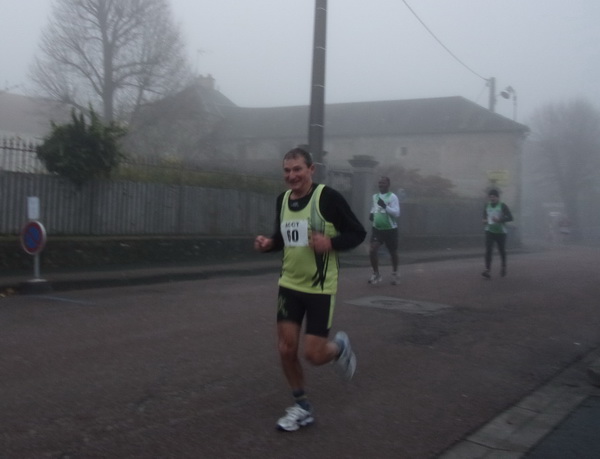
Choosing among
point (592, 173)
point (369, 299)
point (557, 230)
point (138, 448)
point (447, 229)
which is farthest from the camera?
point (592, 173)

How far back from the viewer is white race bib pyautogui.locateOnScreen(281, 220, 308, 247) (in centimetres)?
471

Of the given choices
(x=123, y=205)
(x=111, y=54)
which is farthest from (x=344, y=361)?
(x=111, y=54)

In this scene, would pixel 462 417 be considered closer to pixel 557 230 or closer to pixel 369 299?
pixel 369 299

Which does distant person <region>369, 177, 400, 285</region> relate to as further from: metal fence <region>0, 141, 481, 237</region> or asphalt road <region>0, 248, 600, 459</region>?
metal fence <region>0, 141, 481, 237</region>

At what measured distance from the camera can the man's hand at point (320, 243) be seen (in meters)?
4.50

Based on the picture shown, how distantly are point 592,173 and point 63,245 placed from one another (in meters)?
52.1

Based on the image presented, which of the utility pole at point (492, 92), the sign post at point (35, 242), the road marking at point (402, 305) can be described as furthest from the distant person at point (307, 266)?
the utility pole at point (492, 92)

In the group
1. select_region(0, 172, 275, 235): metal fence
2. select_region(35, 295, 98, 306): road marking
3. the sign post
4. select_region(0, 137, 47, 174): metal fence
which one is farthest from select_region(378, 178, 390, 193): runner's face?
select_region(0, 137, 47, 174): metal fence

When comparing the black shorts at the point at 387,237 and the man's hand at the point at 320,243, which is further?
the black shorts at the point at 387,237

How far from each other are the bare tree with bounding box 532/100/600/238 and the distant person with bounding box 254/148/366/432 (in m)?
55.2

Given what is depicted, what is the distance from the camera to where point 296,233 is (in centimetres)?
475

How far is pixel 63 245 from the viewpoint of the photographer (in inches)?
527

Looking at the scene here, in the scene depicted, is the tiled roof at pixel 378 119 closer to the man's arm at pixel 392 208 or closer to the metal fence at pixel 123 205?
the metal fence at pixel 123 205

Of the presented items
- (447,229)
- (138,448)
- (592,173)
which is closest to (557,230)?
(592,173)
